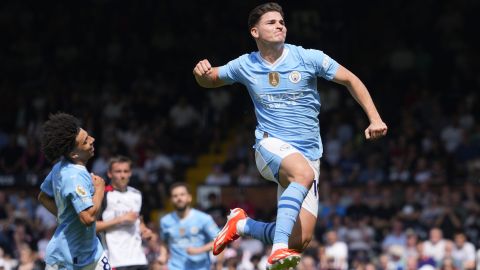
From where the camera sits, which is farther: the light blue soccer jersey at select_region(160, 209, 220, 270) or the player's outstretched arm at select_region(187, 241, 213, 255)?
the light blue soccer jersey at select_region(160, 209, 220, 270)

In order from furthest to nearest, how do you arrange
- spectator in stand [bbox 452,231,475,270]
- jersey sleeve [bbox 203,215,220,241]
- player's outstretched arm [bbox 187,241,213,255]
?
1. spectator in stand [bbox 452,231,475,270]
2. jersey sleeve [bbox 203,215,220,241]
3. player's outstretched arm [bbox 187,241,213,255]

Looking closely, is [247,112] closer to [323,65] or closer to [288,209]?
[323,65]

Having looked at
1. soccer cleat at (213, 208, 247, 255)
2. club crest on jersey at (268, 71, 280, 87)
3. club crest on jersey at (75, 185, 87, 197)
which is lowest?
soccer cleat at (213, 208, 247, 255)

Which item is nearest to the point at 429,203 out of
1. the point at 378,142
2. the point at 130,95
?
the point at 378,142

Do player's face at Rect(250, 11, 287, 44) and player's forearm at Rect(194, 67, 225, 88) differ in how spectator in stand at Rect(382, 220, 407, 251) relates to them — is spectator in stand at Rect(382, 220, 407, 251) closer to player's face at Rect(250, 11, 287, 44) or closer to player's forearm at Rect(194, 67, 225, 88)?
player's forearm at Rect(194, 67, 225, 88)

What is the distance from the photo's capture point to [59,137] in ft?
27.2

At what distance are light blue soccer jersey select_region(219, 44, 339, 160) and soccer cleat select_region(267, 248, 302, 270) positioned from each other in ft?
3.34

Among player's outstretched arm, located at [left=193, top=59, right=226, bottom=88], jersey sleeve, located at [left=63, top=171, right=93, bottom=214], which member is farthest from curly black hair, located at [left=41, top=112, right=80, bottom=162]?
player's outstretched arm, located at [left=193, top=59, right=226, bottom=88]

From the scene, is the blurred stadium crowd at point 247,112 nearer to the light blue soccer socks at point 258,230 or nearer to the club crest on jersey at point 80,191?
the light blue soccer socks at point 258,230

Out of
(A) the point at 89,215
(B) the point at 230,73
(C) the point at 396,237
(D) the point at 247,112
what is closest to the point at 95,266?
(A) the point at 89,215

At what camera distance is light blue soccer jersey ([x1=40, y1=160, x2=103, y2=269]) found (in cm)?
827

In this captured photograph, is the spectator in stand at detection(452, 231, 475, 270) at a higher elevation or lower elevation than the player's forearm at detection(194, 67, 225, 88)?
lower

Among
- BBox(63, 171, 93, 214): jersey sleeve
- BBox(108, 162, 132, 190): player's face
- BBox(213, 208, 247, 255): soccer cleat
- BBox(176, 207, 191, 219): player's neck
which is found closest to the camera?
BBox(63, 171, 93, 214): jersey sleeve

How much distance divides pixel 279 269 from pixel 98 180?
176 cm
